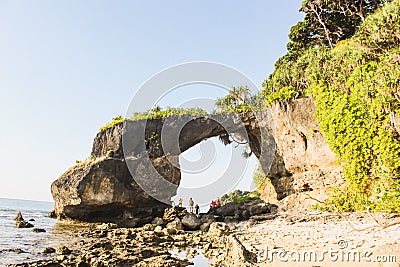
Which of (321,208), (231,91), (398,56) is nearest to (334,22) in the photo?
(231,91)

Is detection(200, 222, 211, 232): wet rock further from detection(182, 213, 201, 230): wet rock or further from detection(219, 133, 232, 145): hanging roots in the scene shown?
detection(219, 133, 232, 145): hanging roots

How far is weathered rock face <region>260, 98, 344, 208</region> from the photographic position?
15492mm

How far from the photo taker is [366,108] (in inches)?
492

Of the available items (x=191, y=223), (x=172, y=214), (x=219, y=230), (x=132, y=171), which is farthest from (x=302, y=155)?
(x=132, y=171)

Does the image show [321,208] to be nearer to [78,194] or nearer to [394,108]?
[394,108]

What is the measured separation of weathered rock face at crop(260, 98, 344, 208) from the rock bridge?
0.09 metres

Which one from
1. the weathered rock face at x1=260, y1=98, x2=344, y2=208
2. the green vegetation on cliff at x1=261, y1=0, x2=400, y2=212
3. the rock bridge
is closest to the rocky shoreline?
the green vegetation on cliff at x1=261, y1=0, x2=400, y2=212

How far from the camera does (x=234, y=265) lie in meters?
6.59

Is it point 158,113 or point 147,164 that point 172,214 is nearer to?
point 147,164

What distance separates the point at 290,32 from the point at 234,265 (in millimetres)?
21206

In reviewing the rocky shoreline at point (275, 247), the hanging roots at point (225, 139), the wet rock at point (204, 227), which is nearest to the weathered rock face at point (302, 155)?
the rocky shoreline at point (275, 247)

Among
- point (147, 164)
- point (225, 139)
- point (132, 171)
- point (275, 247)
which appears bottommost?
point (275, 247)

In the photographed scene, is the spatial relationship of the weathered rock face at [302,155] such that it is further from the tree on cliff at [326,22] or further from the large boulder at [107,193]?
the large boulder at [107,193]
